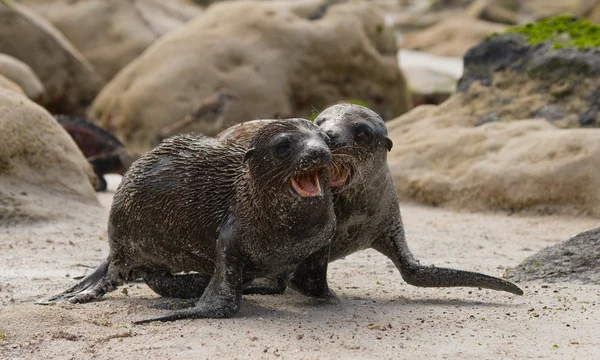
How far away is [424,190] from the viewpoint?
38.5ft

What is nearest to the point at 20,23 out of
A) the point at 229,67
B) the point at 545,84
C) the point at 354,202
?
the point at 229,67

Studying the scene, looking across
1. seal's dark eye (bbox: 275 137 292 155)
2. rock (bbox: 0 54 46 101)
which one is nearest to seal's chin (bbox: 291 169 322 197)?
seal's dark eye (bbox: 275 137 292 155)

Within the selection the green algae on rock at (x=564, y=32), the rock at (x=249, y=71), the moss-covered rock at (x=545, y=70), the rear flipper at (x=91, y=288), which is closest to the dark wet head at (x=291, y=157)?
the rear flipper at (x=91, y=288)

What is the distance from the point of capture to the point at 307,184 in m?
5.79

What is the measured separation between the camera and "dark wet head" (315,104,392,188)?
618 centimetres

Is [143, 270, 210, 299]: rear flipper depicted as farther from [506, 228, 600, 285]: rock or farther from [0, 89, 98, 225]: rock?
[0, 89, 98, 225]: rock

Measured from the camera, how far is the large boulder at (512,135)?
35.3ft

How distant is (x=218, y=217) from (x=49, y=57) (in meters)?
14.5

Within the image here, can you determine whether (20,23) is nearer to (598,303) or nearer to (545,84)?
(545,84)

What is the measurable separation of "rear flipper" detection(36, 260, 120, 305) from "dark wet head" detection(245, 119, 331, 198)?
1545 millimetres

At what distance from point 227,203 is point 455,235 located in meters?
4.10

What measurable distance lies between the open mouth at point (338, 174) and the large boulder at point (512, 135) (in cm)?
489

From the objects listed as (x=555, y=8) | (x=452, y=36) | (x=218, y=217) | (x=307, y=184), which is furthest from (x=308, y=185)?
(x=555, y=8)

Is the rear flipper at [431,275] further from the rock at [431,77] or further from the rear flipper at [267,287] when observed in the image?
the rock at [431,77]
